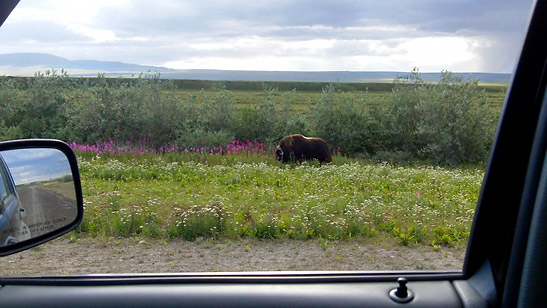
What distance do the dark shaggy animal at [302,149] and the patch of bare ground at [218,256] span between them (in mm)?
3417

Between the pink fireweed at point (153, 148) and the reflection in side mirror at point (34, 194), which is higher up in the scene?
the reflection in side mirror at point (34, 194)

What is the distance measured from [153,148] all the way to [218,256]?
4288 mm

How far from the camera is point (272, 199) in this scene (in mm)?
5020

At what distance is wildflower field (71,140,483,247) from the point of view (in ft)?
13.2

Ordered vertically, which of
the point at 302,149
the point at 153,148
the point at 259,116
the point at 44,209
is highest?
the point at 44,209

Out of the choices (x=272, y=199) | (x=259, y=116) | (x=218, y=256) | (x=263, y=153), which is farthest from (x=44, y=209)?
(x=259, y=116)

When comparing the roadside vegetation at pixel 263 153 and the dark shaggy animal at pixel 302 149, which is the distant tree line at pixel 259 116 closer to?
the roadside vegetation at pixel 263 153

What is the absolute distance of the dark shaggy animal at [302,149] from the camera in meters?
7.23

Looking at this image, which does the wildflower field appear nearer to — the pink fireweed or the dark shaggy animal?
the pink fireweed

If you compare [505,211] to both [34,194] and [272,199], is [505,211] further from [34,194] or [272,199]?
[272,199]

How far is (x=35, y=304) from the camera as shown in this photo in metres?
2.18

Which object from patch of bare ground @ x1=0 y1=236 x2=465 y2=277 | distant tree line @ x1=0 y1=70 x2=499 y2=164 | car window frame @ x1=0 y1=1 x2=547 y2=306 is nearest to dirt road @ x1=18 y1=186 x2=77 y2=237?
car window frame @ x1=0 y1=1 x2=547 y2=306

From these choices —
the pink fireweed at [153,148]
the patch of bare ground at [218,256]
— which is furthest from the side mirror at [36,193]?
the pink fireweed at [153,148]

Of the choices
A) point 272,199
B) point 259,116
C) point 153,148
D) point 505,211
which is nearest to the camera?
point 505,211
